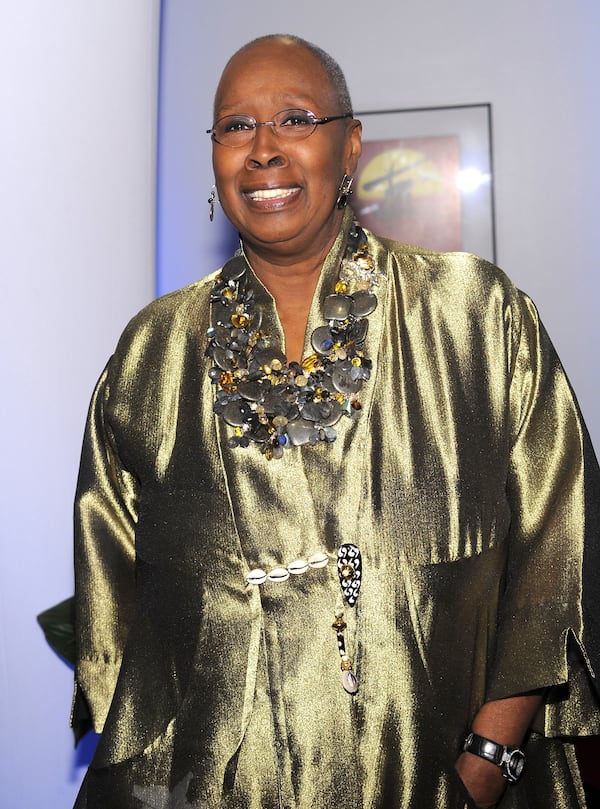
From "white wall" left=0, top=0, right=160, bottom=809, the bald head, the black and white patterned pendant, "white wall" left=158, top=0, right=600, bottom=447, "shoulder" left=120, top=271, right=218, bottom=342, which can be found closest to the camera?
the black and white patterned pendant

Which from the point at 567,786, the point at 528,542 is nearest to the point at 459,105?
the point at 528,542

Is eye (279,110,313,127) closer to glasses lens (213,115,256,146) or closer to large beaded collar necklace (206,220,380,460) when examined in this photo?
glasses lens (213,115,256,146)

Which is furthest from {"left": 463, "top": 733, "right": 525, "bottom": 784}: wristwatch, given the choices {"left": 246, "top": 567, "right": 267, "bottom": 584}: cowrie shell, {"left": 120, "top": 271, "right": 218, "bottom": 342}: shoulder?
{"left": 120, "top": 271, "right": 218, "bottom": 342}: shoulder

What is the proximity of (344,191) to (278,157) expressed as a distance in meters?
0.13

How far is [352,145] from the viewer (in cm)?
157

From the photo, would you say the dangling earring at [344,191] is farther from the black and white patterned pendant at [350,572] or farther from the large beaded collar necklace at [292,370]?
the black and white patterned pendant at [350,572]

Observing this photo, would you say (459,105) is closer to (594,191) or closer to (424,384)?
(594,191)

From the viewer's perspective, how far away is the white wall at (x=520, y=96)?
247cm

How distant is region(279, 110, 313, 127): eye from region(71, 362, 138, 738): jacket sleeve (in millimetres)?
481

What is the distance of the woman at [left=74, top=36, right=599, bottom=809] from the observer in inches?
54.8

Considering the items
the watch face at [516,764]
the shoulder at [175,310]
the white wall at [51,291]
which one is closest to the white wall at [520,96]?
the white wall at [51,291]

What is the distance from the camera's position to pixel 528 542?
1475mm

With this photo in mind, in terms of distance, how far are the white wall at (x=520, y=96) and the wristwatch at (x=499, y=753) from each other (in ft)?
3.97

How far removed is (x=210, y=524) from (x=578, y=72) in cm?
157
